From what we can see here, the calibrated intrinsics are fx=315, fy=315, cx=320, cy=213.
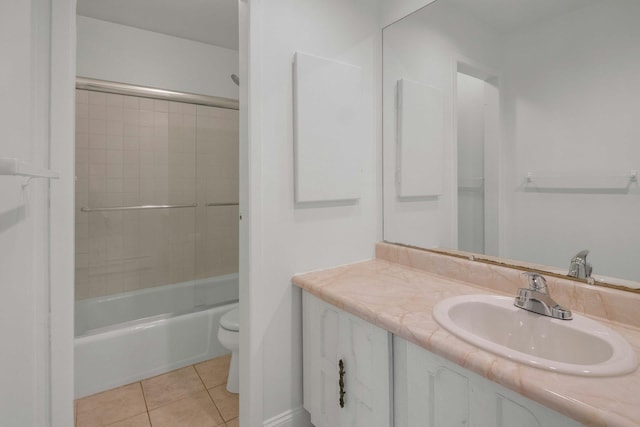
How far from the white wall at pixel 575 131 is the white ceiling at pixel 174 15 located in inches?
72.8

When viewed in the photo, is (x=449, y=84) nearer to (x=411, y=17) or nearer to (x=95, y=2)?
(x=411, y=17)

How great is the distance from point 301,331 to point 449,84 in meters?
1.37

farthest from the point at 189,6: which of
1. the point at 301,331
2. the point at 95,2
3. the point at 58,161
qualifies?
the point at 301,331

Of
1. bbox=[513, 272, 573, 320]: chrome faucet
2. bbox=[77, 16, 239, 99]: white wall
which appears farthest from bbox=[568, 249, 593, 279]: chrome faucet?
bbox=[77, 16, 239, 99]: white wall

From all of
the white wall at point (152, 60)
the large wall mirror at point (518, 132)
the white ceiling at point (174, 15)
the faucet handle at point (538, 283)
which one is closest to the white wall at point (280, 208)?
the large wall mirror at point (518, 132)

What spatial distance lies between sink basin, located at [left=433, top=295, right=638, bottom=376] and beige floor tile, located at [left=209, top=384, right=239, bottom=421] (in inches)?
50.1

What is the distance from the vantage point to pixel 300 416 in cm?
147

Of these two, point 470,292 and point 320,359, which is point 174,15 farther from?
point 470,292

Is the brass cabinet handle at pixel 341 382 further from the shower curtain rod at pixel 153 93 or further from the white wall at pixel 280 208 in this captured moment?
the shower curtain rod at pixel 153 93

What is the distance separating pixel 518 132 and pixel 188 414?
6.68ft

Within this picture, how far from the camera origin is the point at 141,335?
1956 mm

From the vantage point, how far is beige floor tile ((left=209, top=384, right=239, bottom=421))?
1637mm

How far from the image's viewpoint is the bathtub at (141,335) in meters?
1.81

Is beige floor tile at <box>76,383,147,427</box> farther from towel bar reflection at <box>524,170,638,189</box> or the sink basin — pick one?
towel bar reflection at <box>524,170,638,189</box>
